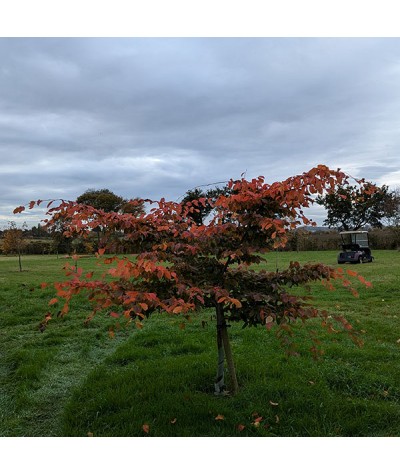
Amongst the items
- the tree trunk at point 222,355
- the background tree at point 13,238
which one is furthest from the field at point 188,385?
the background tree at point 13,238

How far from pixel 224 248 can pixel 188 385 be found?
5.01 feet

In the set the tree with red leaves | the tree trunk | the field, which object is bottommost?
the field

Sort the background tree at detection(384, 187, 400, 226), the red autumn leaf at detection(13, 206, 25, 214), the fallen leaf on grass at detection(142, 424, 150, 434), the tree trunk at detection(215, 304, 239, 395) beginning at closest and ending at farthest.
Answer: the red autumn leaf at detection(13, 206, 25, 214)
the fallen leaf on grass at detection(142, 424, 150, 434)
the tree trunk at detection(215, 304, 239, 395)
the background tree at detection(384, 187, 400, 226)

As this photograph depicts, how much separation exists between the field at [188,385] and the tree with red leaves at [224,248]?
1.98ft

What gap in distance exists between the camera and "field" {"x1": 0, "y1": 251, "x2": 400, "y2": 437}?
3211 millimetres

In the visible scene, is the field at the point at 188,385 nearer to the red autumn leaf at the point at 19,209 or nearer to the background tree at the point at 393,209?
the red autumn leaf at the point at 19,209

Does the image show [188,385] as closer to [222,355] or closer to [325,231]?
[222,355]

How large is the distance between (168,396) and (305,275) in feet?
5.39

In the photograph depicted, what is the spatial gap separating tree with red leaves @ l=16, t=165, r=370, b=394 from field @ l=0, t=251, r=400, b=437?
605mm

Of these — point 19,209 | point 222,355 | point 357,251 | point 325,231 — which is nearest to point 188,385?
point 222,355

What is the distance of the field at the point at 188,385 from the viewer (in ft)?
10.5

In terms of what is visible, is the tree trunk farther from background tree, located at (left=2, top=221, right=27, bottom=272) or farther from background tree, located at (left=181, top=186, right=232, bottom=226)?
background tree, located at (left=2, top=221, right=27, bottom=272)

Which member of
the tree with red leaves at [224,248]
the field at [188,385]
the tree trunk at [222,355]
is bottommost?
the field at [188,385]

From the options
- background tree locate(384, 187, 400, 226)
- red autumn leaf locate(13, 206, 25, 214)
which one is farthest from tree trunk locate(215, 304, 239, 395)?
background tree locate(384, 187, 400, 226)
